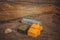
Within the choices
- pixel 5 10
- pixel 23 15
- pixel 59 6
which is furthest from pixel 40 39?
pixel 59 6

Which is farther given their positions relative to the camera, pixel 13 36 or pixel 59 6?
pixel 59 6

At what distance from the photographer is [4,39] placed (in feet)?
5.95

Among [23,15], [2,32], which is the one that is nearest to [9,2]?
[23,15]

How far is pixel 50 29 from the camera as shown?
2.04m

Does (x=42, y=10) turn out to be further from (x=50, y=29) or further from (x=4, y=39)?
(x=4, y=39)

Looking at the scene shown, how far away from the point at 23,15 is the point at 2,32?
52 cm

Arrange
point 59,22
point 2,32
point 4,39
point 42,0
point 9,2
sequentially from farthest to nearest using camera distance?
point 42,0 < point 9,2 < point 59,22 < point 2,32 < point 4,39

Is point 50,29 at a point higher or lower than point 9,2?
lower

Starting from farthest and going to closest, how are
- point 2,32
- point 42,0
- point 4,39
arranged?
point 42,0 → point 2,32 → point 4,39

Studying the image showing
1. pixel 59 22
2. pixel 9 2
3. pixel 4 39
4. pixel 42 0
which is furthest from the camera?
pixel 42 0

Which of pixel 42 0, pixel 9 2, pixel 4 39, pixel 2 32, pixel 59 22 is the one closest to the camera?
pixel 4 39

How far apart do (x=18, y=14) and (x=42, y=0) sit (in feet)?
1.79

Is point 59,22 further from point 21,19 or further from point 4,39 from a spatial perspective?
point 4,39

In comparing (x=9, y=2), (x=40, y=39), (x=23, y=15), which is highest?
(x=9, y=2)
